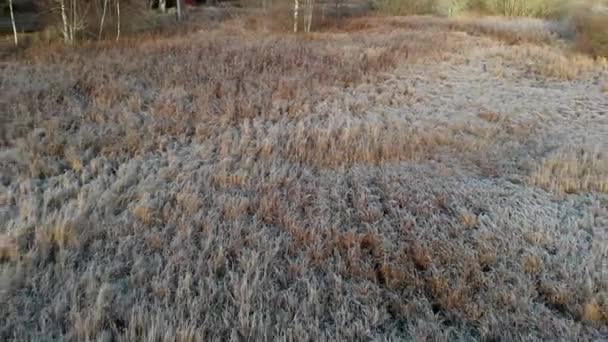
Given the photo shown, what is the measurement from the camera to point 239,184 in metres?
4.63

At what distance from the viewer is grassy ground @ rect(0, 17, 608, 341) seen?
8.84ft

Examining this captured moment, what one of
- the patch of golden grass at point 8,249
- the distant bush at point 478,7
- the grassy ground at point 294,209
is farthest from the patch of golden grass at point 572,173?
the distant bush at point 478,7

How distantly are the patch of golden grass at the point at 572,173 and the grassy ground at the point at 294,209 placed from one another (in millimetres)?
28

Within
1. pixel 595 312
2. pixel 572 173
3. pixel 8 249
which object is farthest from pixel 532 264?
pixel 8 249

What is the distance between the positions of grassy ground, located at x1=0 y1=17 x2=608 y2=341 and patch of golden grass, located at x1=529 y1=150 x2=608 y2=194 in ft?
0.09

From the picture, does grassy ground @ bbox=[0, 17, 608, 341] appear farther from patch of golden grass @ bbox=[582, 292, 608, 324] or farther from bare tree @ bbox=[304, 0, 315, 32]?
bare tree @ bbox=[304, 0, 315, 32]

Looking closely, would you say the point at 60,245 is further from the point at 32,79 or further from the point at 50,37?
the point at 50,37

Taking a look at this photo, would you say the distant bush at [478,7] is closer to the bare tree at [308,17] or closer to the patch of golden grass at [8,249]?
the bare tree at [308,17]

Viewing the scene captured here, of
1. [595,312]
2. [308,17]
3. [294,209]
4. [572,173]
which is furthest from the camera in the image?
[308,17]

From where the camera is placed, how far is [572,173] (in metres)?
4.97

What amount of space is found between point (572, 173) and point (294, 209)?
349cm

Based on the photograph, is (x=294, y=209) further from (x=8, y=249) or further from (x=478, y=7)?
(x=478, y=7)

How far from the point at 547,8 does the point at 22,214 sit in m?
27.1

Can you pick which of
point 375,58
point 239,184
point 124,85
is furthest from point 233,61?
point 239,184
